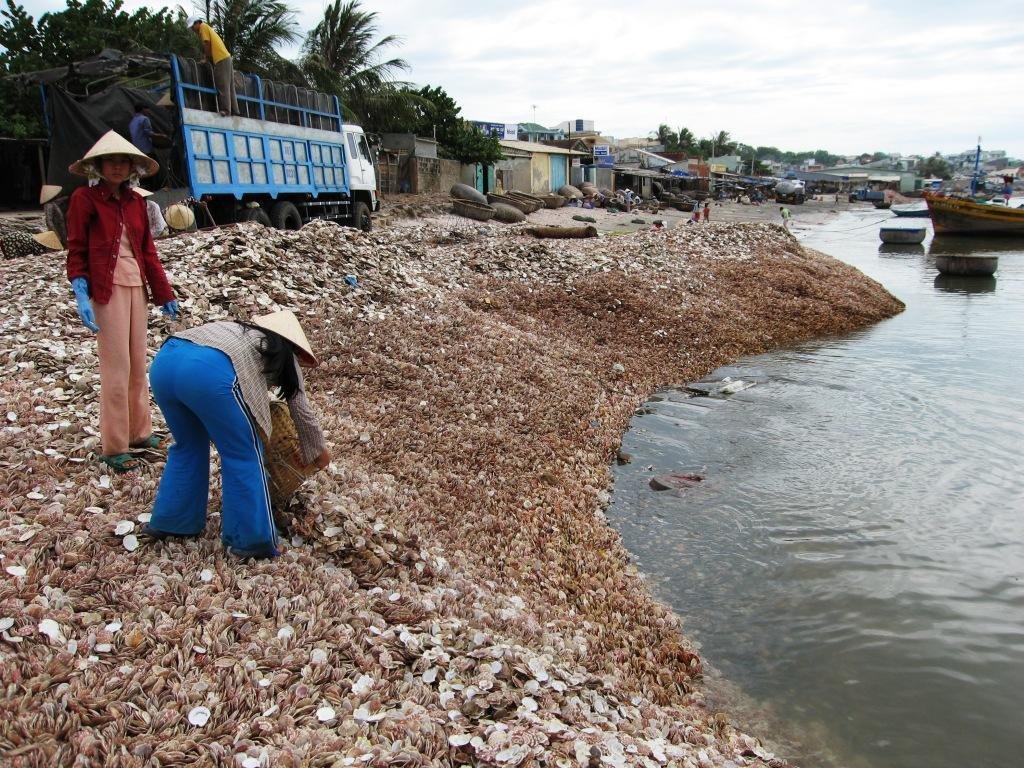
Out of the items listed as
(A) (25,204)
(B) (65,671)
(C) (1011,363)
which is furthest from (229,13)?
(B) (65,671)

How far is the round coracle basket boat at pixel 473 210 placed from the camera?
84.2 ft

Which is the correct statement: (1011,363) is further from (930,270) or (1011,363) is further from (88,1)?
(88,1)

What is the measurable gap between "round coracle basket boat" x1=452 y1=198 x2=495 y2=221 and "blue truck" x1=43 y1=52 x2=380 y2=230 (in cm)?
952

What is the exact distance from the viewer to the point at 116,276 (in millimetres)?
4543

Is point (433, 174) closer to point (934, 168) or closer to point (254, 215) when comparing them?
point (254, 215)

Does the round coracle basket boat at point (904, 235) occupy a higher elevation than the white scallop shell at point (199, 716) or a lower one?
lower

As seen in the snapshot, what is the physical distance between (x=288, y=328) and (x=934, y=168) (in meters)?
185

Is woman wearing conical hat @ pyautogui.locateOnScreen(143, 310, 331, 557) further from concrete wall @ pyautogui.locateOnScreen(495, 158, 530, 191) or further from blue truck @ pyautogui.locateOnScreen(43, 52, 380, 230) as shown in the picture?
concrete wall @ pyautogui.locateOnScreen(495, 158, 530, 191)

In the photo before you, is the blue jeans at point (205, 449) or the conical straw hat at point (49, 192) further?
the conical straw hat at point (49, 192)

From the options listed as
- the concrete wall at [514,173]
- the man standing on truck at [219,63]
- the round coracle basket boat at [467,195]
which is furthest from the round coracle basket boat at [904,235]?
the man standing on truck at [219,63]

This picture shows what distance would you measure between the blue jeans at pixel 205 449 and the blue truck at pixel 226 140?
851 cm

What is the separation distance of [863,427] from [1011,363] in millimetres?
6044

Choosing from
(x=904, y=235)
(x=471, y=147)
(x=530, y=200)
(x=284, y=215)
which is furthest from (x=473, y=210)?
(x=904, y=235)

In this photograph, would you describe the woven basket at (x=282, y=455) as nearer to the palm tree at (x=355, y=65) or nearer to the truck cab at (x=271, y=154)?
the truck cab at (x=271, y=154)
